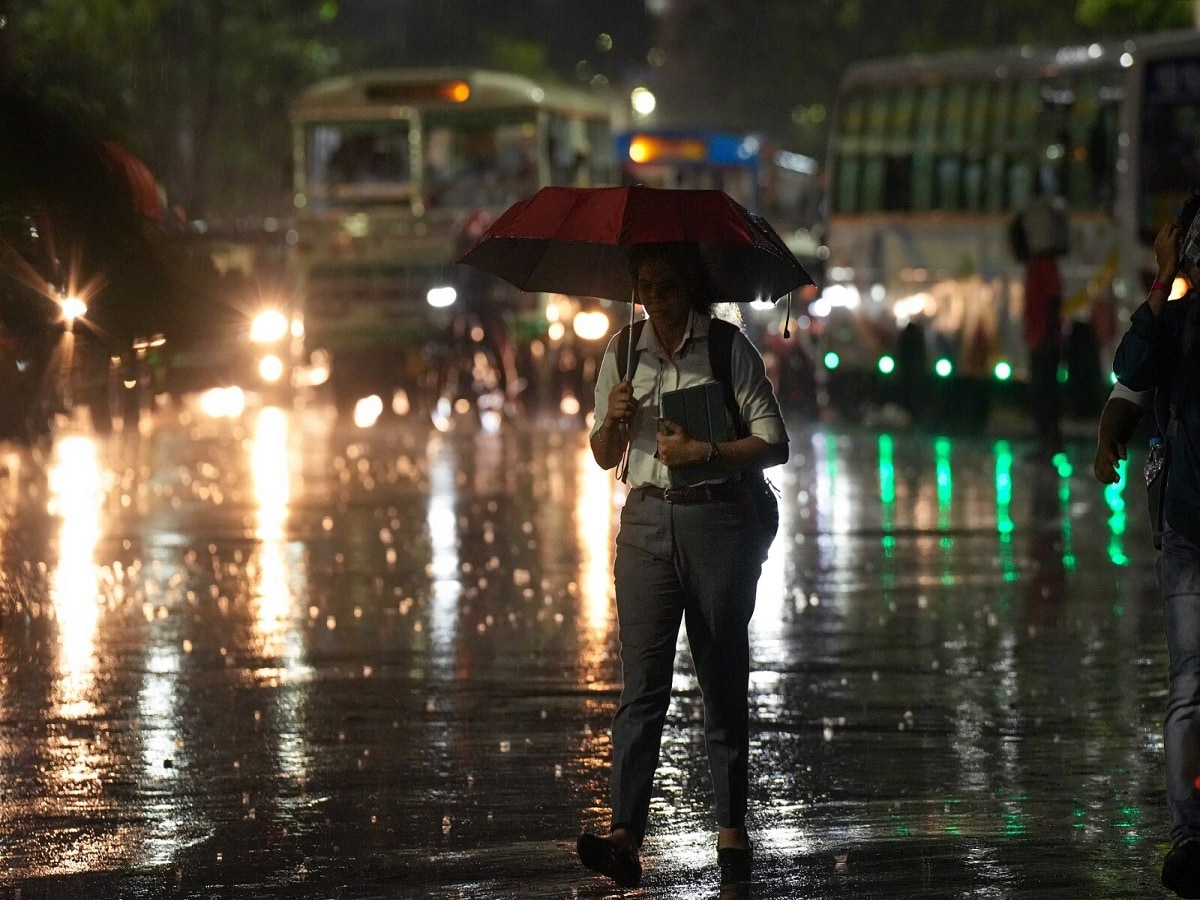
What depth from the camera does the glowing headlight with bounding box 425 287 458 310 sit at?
1080 inches

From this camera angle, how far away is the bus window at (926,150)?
2758 cm

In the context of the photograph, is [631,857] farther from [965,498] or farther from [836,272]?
[836,272]

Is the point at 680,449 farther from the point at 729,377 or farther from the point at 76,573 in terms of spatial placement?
the point at 76,573

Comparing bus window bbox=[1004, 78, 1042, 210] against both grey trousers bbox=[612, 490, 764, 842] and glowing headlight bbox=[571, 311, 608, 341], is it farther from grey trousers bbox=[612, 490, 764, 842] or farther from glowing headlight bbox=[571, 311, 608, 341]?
grey trousers bbox=[612, 490, 764, 842]

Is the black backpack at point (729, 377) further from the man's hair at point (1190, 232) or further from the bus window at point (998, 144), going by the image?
the bus window at point (998, 144)

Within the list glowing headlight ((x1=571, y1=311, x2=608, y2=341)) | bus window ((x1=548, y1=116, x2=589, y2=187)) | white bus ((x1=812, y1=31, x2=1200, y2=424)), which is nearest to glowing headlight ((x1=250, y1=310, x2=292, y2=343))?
glowing headlight ((x1=571, y1=311, x2=608, y2=341))

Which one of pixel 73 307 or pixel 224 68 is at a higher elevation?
pixel 224 68

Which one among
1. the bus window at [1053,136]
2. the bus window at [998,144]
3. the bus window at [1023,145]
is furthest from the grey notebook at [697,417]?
the bus window at [998,144]

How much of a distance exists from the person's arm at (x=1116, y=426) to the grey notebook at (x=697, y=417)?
103cm

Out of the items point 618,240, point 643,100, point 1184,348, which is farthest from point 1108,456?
point 643,100

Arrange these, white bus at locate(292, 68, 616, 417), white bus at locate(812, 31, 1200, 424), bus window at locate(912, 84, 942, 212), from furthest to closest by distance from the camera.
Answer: white bus at locate(292, 68, 616, 417), bus window at locate(912, 84, 942, 212), white bus at locate(812, 31, 1200, 424)

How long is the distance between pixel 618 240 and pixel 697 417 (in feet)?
1.74

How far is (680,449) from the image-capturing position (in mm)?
6555

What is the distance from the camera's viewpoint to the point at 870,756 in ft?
27.4
